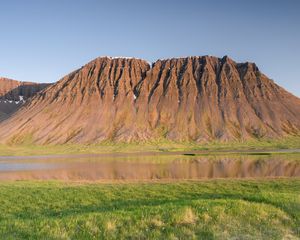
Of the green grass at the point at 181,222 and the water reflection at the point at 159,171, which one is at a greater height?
the green grass at the point at 181,222

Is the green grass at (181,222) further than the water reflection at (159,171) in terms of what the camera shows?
No

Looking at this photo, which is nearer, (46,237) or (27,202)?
(46,237)

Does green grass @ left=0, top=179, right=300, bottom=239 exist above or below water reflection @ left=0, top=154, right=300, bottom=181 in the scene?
above

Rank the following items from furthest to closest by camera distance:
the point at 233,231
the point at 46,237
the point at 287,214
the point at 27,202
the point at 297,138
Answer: the point at 297,138
the point at 27,202
the point at 287,214
the point at 233,231
the point at 46,237

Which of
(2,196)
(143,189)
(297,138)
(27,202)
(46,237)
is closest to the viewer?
(46,237)

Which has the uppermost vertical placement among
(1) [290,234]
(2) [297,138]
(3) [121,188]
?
(1) [290,234]

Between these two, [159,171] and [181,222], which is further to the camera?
[159,171]

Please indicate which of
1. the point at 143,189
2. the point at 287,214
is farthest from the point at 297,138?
the point at 287,214

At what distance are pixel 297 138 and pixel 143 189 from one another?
17387 cm

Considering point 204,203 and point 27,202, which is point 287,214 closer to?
point 204,203

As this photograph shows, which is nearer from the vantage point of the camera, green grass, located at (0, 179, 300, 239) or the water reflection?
green grass, located at (0, 179, 300, 239)

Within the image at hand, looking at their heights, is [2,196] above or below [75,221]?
below

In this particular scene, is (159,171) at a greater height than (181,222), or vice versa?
(181,222)

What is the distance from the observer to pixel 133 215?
17.2 m
